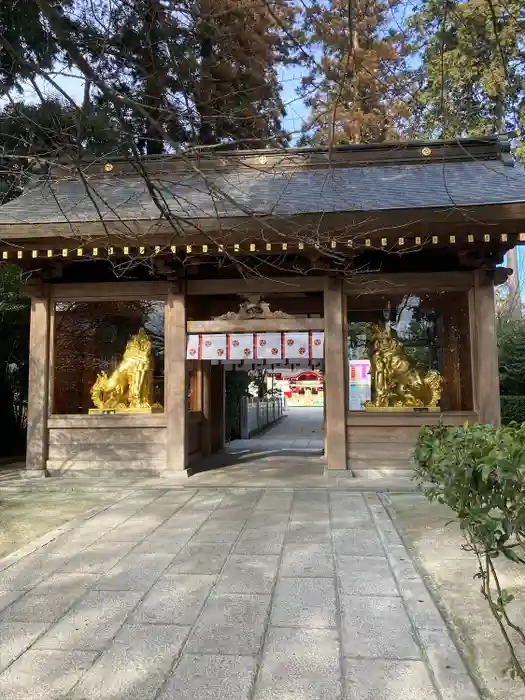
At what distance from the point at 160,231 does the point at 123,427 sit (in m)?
3.20

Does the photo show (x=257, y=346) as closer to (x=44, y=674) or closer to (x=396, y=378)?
(x=396, y=378)

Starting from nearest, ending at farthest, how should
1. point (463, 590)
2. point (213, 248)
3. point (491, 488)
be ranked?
point (491, 488), point (463, 590), point (213, 248)

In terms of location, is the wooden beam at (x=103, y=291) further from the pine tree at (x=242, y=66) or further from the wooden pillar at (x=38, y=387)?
the pine tree at (x=242, y=66)

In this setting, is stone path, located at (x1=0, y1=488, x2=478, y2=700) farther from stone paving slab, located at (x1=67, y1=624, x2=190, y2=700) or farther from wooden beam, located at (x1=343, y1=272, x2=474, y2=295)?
wooden beam, located at (x1=343, y1=272, x2=474, y2=295)

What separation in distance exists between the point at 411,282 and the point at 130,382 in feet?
15.8

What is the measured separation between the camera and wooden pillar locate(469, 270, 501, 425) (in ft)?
24.6

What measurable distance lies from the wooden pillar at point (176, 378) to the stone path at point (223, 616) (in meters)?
2.57

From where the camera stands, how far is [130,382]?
338 inches

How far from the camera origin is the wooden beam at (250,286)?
313 inches

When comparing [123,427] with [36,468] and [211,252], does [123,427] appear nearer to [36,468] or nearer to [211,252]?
[36,468]

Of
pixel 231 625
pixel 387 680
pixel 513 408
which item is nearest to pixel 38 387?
pixel 231 625

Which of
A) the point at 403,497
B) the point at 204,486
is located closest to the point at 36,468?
the point at 204,486

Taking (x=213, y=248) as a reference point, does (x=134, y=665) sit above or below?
below

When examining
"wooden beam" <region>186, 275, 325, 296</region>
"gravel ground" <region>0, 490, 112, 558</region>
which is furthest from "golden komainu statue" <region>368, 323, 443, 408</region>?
"gravel ground" <region>0, 490, 112, 558</region>
